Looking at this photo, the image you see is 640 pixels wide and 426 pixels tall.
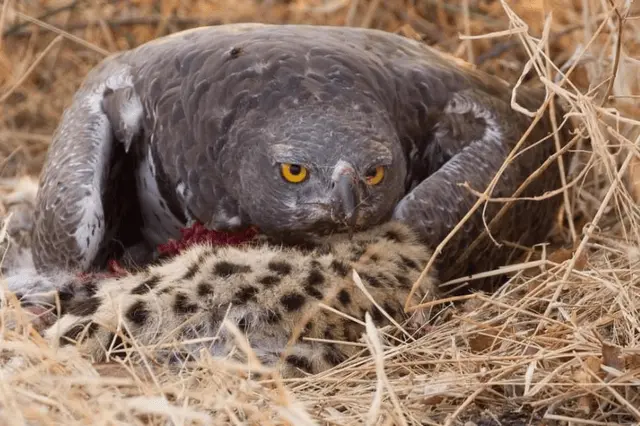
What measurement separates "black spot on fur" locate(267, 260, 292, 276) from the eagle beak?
38 centimetres

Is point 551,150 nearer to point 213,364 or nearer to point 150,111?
point 150,111

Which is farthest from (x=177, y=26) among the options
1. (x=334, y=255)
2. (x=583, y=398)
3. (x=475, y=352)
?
(x=583, y=398)

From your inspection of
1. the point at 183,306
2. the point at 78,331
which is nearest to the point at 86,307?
the point at 78,331

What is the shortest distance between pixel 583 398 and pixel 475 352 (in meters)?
0.71

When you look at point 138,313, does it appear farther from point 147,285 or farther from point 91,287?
point 91,287

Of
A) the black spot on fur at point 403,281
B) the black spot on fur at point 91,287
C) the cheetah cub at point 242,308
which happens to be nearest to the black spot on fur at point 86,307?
the cheetah cub at point 242,308

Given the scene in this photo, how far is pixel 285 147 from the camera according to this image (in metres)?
4.88

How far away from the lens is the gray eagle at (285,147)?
16.1 feet

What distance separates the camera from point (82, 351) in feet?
13.7

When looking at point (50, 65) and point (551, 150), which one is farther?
point (50, 65)

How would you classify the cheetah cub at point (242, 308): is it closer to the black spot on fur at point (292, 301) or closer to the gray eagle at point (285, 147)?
the black spot on fur at point (292, 301)

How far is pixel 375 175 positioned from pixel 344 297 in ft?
2.25

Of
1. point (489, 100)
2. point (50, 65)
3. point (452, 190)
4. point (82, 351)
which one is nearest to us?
point (82, 351)

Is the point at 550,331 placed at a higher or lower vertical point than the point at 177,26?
lower
